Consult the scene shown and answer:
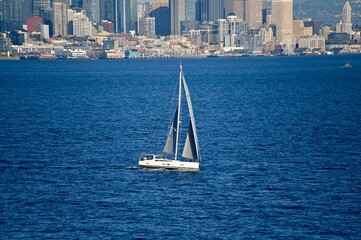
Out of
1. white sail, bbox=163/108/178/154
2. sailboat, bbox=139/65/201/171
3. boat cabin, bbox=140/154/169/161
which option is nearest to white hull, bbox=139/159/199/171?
sailboat, bbox=139/65/201/171

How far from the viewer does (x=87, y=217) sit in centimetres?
5053

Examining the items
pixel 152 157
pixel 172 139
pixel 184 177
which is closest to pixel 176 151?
pixel 172 139

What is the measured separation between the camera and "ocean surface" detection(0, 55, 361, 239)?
161 ft

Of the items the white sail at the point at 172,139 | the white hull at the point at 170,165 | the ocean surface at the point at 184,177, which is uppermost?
the white sail at the point at 172,139

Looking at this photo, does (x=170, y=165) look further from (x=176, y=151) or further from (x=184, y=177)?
(x=184, y=177)

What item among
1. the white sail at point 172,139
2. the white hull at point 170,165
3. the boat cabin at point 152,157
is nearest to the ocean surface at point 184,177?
the white hull at point 170,165

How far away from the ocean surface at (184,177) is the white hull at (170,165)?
0.72 meters

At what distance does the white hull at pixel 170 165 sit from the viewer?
6334 cm

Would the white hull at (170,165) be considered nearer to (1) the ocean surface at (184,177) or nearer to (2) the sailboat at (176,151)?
(2) the sailboat at (176,151)

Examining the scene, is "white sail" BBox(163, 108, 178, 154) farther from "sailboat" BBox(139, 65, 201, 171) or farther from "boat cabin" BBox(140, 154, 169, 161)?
"boat cabin" BBox(140, 154, 169, 161)

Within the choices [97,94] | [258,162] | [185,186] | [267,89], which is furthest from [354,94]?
[185,186]

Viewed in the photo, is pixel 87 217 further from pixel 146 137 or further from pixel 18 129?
pixel 18 129

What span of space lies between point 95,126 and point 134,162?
25655 millimetres

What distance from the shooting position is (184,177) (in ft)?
201
